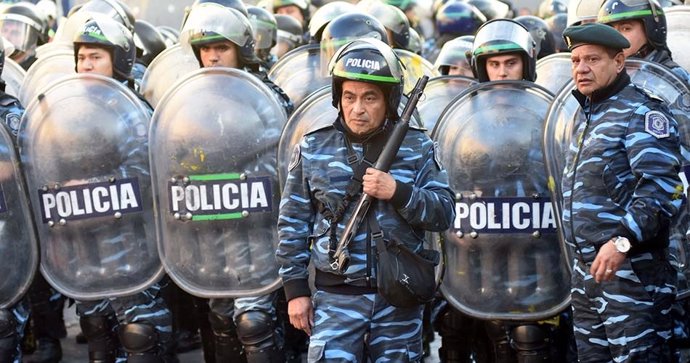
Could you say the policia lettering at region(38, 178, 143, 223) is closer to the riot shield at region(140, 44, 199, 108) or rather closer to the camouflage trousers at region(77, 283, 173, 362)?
the camouflage trousers at region(77, 283, 173, 362)

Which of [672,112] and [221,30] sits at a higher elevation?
[221,30]

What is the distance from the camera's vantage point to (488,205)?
247 inches

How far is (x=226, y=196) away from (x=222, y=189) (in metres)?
0.04

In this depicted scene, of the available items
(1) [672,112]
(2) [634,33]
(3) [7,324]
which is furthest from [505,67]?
(3) [7,324]

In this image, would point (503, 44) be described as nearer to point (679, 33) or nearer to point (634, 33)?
point (634, 33)

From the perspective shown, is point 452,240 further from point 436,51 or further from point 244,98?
point 436,51

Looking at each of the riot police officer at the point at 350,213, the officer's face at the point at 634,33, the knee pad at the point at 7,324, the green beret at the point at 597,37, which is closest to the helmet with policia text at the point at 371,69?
the riot police officer at the point at 350,213

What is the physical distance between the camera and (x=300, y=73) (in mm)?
8781

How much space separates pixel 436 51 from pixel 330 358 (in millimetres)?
6044

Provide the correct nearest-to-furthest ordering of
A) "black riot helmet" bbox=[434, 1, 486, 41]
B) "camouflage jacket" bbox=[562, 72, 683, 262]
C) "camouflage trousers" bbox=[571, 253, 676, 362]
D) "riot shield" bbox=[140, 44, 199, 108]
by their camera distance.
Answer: "camouflage jacket" bbox=[562, 72, 683, 262] → "camouflage trousers" bbox=[571, 253, 676, 362] → "riot shield" bbox=[140, 44, 199, 108] → "black riot helmet" bbox=[434, 1, 486, 41]

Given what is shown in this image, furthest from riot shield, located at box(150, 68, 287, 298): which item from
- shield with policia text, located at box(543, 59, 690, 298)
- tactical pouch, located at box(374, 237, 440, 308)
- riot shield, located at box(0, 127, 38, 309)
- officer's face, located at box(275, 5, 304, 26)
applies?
officer's face, located at box(275, 5, 304, 26)

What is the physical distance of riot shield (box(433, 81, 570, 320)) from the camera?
20.5 ft

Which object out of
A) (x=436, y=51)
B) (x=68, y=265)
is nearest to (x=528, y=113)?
(x=68, y=265)

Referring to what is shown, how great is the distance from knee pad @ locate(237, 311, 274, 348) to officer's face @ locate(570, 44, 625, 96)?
2.12 meters
